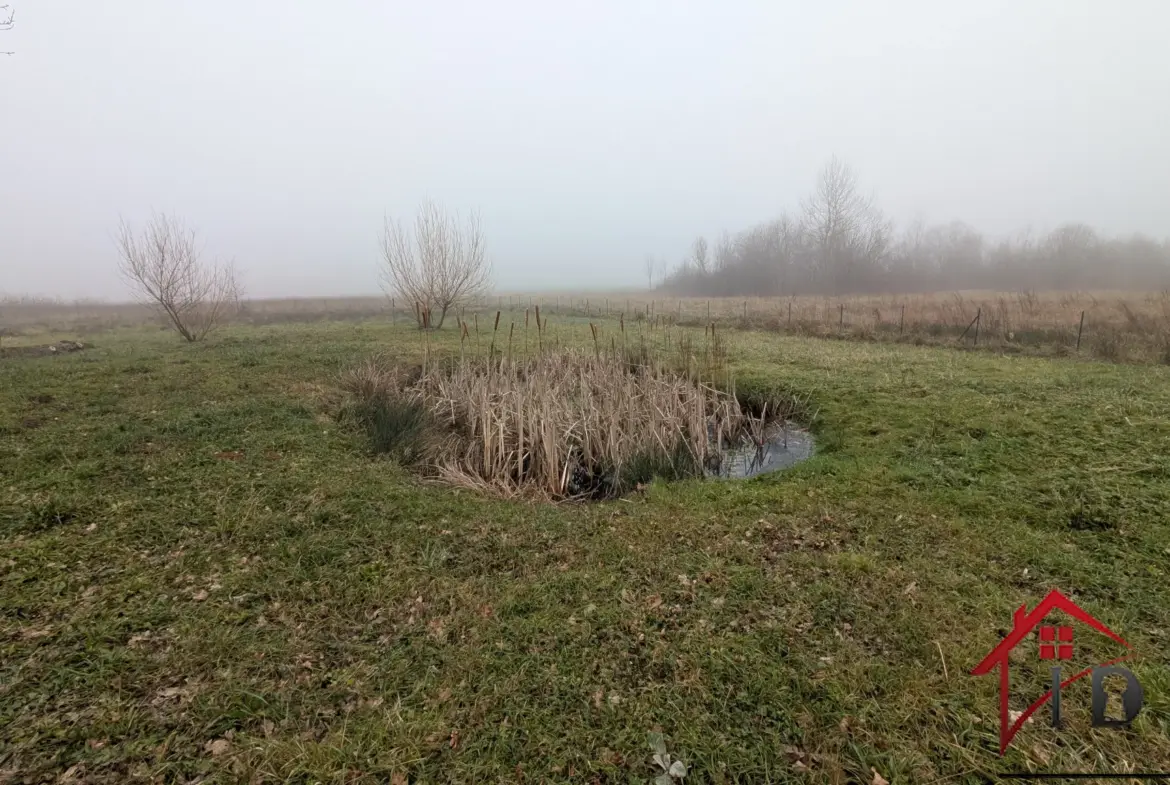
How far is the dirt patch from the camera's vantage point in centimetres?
1310

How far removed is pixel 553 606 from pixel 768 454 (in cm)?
486

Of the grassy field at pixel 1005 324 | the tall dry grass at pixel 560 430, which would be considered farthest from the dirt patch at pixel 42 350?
the tall dry grass at pixel 560 430

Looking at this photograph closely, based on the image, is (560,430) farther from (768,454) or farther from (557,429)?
(768,454)

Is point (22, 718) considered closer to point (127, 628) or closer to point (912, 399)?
point (127, 628)

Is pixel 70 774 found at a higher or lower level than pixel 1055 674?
lower

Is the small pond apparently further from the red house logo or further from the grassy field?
the grassy field

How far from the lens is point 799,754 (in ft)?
7.27

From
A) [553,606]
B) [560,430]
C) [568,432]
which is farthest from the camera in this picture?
[560,430]

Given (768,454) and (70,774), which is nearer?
(70,774)

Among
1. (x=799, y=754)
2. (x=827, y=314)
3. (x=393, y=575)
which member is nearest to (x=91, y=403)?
(x=393, y=575)

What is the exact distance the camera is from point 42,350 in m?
14.0

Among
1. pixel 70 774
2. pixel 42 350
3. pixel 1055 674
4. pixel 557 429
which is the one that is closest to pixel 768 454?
pixel 557 429

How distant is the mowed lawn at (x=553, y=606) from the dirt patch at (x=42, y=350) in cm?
1014

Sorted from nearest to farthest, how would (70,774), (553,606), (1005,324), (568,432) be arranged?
(70,774), (553,606), (568,432), (1005,324)
